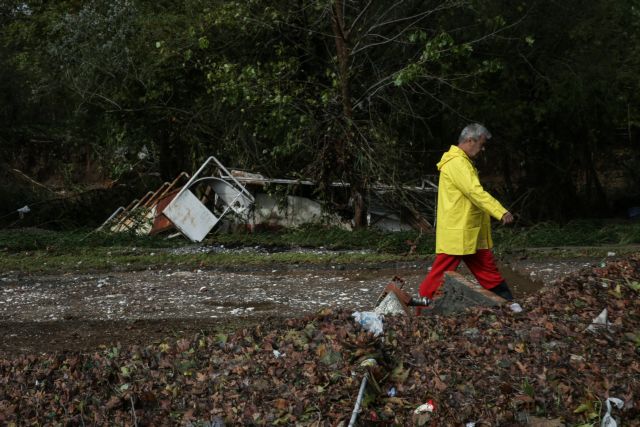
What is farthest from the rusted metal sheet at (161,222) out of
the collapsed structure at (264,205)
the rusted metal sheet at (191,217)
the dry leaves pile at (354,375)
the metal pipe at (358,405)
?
the metal pipe at (358,405)

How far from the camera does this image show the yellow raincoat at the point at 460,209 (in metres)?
7.58

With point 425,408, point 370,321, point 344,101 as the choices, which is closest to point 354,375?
point 425,408

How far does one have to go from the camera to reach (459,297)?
740 cm

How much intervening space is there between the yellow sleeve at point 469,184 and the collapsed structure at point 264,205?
7.40 metres

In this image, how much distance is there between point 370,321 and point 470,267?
6.03ft

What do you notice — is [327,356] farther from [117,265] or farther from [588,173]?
[588,173]

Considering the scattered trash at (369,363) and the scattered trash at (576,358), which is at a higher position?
the scattered trash at (369,363)

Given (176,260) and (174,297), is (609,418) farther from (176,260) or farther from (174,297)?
(176,260)

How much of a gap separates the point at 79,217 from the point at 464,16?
340 inches

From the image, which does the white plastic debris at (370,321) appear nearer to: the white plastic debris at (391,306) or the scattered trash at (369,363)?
the scattered trash at (369,363)

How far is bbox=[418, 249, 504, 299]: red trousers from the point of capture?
7.70 metres

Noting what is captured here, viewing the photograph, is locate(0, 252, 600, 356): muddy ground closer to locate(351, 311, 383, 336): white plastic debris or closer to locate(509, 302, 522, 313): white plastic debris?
locate(351, 311, 383, 336): white plastic debris

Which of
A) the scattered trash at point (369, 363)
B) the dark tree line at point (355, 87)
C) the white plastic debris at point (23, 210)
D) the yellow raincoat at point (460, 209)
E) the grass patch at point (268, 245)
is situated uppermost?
the dark tree line at point (355, 87)

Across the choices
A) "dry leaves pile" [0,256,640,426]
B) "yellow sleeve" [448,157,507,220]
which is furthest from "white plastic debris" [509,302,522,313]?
"yellow sleeve" [448,157,507,220]
